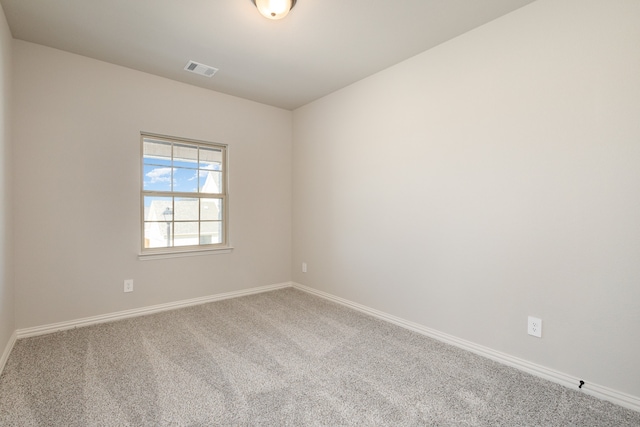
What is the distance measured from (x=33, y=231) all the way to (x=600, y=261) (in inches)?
168

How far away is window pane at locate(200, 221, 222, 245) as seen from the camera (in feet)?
12.2

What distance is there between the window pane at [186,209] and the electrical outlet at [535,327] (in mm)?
3396

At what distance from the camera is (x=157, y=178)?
3.38 metres

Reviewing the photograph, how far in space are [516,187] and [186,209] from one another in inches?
129

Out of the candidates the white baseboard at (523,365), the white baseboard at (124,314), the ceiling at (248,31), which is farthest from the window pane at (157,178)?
the white baseboard at (523,365)

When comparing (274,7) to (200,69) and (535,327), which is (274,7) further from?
(535,327)

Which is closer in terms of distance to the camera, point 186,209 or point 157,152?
point 157,152

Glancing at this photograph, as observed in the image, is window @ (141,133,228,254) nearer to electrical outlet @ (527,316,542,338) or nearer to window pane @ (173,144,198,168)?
window pane @ (173,144,198,168)

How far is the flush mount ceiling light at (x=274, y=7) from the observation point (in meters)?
2.02

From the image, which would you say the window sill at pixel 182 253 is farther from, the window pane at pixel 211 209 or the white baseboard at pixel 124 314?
the white baseboard at pixel 124 314

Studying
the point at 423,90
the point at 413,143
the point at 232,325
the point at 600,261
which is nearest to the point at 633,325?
the point at 600,261

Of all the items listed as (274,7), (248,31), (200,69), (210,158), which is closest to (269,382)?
(274,7)

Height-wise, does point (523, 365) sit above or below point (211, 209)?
below

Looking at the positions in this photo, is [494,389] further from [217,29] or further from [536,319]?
[217,29]
